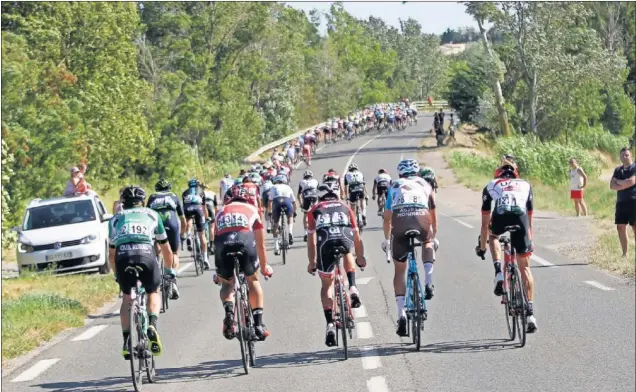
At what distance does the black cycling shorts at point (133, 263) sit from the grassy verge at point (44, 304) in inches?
112

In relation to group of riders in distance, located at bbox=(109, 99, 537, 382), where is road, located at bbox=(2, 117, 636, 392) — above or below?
below

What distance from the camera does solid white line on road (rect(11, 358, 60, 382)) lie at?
11.1 m

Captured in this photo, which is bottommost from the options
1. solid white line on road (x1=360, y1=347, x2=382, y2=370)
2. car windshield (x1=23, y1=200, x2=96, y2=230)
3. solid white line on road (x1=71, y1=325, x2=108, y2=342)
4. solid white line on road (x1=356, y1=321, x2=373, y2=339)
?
solid white line on road (x1=356, y1=321, x2=373, y2=339)

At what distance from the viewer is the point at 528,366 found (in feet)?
34.0

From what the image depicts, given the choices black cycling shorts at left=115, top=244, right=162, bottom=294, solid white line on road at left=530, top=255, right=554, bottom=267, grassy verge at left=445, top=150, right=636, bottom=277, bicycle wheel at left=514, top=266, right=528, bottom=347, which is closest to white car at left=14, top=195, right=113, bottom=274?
solid white line on road at left=530, top=255, right=554, bottom=267

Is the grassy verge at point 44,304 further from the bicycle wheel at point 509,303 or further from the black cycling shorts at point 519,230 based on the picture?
the black cycling shorts at point 519,230

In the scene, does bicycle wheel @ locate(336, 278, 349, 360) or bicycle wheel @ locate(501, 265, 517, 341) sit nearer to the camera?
bicycle wheel @ locate(336, 278, 349, 360)

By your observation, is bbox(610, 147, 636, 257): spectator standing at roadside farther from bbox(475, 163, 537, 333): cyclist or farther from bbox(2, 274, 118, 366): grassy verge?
bbox(2, 274, 118, 366): grassy verge

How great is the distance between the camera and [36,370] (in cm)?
1159

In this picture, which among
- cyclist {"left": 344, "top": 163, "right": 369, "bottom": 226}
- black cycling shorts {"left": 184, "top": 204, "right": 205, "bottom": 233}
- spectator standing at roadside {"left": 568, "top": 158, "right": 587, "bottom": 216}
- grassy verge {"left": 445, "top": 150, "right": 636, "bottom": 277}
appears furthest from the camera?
spectator standing at roadside {"left": 568, "top": 158, "right": 587, "bottom": 216}

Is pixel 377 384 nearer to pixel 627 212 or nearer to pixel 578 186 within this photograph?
pixel 627 212

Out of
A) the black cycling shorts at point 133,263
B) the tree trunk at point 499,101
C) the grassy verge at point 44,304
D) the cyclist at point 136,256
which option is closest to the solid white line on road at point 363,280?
the grassy verge at point 44,304

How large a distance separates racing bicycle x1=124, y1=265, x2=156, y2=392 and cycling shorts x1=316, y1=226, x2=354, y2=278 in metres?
2.05

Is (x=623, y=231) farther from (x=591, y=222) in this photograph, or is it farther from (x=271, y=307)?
(x=591, y=222)
